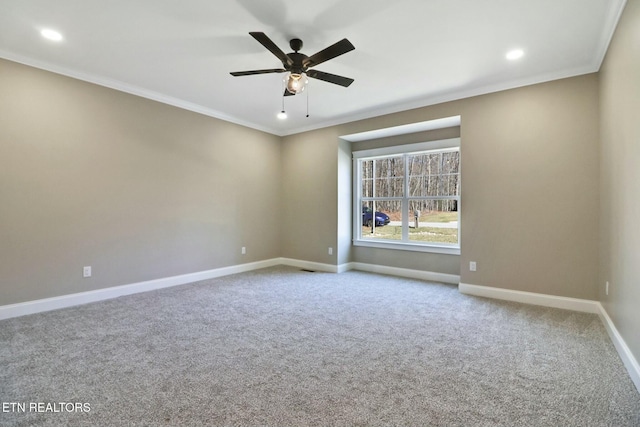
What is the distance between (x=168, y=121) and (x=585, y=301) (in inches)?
223

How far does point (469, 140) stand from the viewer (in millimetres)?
3971

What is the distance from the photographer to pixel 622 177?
233 cm

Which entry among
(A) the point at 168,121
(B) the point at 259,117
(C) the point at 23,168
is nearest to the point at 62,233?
(C) the point at 23,168

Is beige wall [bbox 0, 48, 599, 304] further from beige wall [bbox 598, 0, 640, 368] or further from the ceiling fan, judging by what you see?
the ceiling fan


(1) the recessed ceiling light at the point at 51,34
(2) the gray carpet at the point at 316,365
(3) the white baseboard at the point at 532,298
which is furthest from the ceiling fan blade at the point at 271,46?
(3) the white baseboard at the point at 532,298

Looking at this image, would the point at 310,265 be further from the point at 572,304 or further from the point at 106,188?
the point at 572,304

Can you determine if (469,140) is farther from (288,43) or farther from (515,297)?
(288,43)

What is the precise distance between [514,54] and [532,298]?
272 cm

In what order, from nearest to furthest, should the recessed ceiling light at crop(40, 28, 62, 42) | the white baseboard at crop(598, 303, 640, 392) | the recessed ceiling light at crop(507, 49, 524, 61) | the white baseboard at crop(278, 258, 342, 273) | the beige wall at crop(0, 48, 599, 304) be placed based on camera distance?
the white baseboard at crop(598, 303, 640, 392)
the recessed ceiling light at crop(40, 28, 62, 42)
the recessed ceiling light at crop(507, 49, 524, 61)
the beige wall at crop(0, 48, 599, 304)
the white baseboard at crop(278, 258, 342, 273)

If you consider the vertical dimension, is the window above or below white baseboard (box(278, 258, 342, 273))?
above

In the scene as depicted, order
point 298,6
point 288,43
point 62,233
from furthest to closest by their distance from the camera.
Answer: point 62,233
point 288,43
point 298,6

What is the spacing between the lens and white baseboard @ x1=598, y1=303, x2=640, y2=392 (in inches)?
74.3

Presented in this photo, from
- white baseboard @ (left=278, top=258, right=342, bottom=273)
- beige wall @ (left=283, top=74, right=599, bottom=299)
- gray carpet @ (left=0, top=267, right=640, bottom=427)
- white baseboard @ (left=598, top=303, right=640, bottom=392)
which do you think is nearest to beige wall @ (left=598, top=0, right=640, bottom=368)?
white baseboard @ (left=598, top=303, right=640, bottom=392)

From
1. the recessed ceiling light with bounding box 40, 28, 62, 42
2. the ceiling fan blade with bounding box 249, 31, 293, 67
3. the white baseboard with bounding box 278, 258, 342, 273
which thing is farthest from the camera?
the white baseboard with bounding box 278, 258, 342, 273
